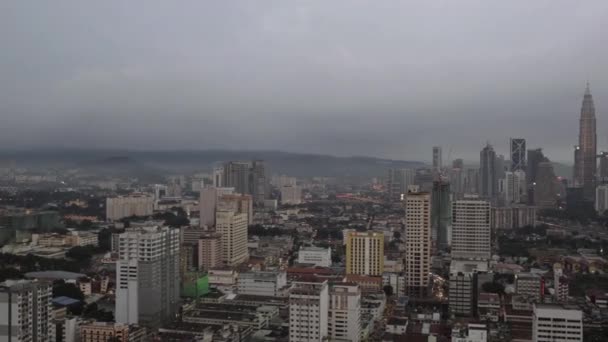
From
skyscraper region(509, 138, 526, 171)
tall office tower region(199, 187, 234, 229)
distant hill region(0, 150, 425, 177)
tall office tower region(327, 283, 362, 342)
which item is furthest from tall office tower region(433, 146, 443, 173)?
tall office tower region(327, 283, 362, 342)

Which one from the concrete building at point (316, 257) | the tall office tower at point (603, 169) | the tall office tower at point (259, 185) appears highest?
the tall office tower at point (603, 169)

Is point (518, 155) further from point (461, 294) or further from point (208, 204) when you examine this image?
point (461, 294)

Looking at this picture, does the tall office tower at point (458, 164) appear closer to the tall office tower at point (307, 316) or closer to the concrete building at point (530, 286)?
the concrete building at point (530, 286)

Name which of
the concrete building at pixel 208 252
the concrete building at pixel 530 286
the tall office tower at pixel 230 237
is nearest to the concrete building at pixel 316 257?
the tall office tower at pixel 230 237

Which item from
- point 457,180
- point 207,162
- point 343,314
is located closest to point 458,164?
point 457,180

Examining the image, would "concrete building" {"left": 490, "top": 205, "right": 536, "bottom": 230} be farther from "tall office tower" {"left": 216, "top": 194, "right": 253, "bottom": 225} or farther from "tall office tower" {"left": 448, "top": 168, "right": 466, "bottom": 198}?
"tall office tower" {"left": 216, "top": 194, "right": 253, "bottom": 225}
